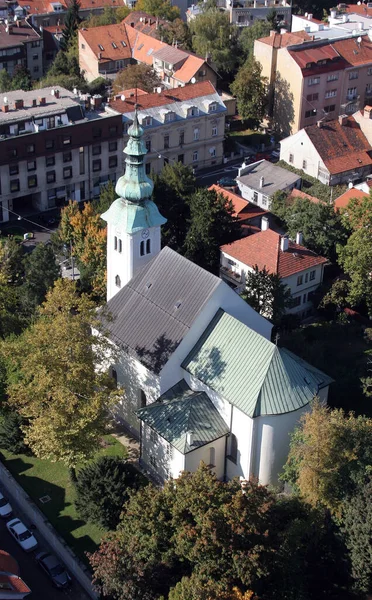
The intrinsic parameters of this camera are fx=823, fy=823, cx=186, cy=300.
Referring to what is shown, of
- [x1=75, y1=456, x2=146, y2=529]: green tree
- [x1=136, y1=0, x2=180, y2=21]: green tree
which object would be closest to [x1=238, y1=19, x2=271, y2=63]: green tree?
[x1=136, y1=0, x2=180, y2=21]: green tree

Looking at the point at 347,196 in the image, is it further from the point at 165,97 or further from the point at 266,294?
the point at 165,97

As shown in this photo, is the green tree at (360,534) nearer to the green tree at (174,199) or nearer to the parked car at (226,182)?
the green tree at (174,199)

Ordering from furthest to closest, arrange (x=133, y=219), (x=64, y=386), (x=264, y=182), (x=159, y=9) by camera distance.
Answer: (x=159, y=9), (x=264, y=182), (x=133, y=219), (x=64, y=386)

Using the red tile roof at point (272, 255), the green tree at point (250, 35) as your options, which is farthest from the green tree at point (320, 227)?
the green tree at point (250, 35)

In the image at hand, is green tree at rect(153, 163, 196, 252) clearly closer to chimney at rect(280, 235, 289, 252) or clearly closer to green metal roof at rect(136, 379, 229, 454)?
chimney at rect(280, 235, 289, 252)

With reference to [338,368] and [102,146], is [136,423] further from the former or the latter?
[102,146]

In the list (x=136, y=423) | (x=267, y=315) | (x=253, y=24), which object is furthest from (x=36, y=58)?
(x=136, y=423)

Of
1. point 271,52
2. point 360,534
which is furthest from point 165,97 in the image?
point 360,534
